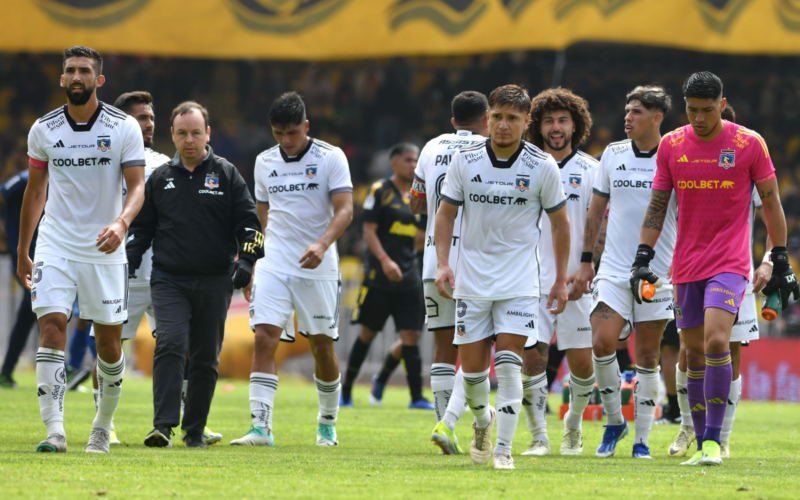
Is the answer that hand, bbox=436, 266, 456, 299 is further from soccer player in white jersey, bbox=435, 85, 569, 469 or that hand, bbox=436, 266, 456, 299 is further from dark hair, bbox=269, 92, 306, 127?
dark hair, bbox=269, 92, 306, 127

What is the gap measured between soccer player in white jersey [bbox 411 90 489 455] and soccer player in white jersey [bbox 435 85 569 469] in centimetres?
102

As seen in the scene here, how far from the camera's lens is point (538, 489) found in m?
5.29

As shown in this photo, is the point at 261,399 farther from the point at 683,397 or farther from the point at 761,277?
the point at 761,277

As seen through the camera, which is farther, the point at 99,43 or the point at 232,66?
the point at 232,66

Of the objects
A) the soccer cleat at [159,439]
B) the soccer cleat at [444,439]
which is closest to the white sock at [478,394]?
the soccer cleat at [444,439]

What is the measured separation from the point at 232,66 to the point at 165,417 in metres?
21.9

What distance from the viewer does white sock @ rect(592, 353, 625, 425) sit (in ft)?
24.5

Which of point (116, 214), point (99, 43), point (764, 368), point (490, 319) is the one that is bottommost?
point (764, 368)

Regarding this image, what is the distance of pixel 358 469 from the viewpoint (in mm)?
6105

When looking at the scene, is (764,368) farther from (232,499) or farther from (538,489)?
(232,499)

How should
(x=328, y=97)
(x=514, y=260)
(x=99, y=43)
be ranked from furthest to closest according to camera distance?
(x=328, y=97), (x=99, y=43), (x=514, y=260)

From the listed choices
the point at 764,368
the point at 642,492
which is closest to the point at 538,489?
the point at 642,492

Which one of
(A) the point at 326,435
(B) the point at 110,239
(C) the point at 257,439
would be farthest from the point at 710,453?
(B) the point at 110,239

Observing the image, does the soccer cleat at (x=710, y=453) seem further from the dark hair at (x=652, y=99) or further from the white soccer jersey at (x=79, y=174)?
the white soccer jersey at (x=79, y=174)
